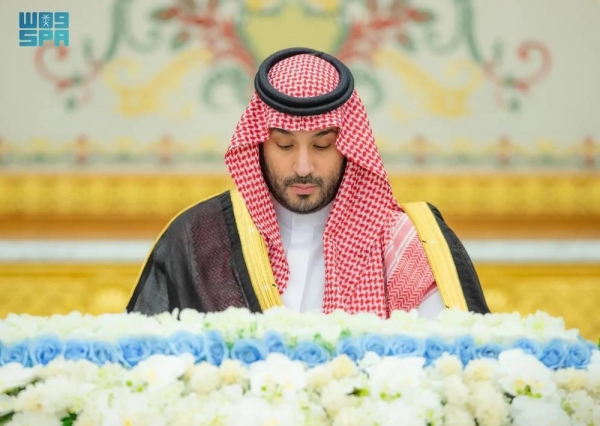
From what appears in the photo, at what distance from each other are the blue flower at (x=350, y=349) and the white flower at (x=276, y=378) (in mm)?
81

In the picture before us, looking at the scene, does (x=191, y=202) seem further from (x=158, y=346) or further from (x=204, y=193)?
(x=158, y=346)

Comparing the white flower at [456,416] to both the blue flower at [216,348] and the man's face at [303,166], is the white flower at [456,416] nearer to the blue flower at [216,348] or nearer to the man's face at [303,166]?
the blue flower at [216,348]

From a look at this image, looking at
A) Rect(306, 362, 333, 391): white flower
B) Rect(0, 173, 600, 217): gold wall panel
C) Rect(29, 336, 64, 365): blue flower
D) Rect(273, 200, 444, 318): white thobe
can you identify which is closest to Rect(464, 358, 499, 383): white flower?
Rect(306, 362, 333, 391): white flower

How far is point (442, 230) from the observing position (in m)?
2.92

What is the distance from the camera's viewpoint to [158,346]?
191 cm

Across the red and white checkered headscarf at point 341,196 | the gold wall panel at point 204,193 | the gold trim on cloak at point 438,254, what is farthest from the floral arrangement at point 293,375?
the gold wall panel at point 204,193

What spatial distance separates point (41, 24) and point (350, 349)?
3438 mm

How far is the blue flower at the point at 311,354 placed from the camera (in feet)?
6.18

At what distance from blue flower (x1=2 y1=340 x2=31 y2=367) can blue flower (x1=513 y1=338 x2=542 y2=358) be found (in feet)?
2.76

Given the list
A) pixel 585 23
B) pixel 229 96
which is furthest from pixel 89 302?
pixel 585 23

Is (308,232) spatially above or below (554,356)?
below

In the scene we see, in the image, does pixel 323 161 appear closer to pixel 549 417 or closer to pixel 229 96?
pixel 549 417

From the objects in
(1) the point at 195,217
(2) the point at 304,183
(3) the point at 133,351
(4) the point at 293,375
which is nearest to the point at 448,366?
(4) the point at 293,375

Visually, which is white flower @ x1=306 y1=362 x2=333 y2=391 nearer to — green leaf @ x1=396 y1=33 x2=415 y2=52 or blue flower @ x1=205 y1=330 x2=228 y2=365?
blue flower @ x1=205 y1=330 x2=228 y2=365
